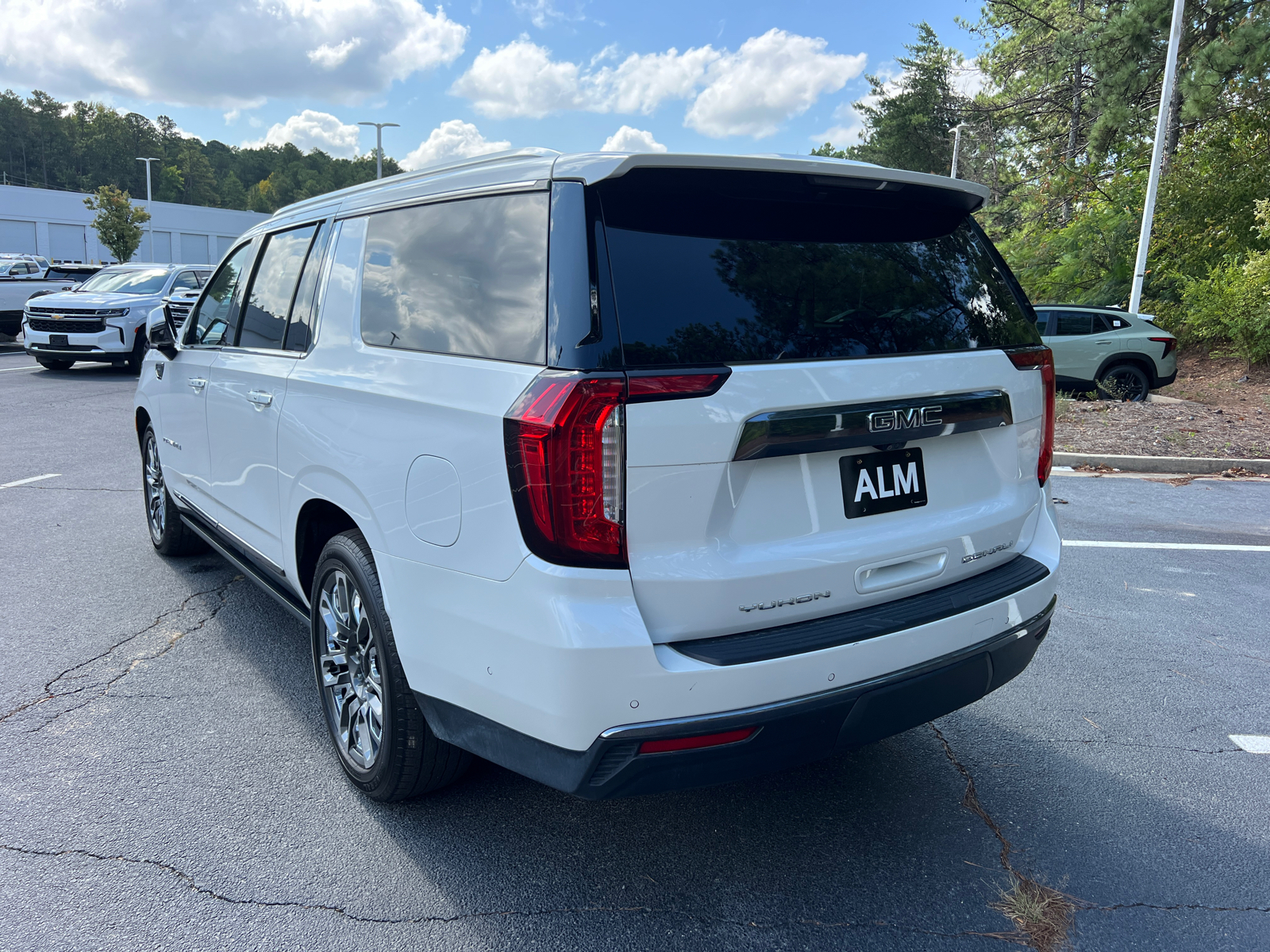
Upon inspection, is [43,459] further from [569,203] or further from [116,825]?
[569,203]

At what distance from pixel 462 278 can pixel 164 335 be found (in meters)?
2.90

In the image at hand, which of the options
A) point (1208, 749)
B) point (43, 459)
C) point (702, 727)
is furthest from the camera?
point (43, 459)

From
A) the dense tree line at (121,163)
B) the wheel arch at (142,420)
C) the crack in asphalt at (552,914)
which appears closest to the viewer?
the crack in asphalt at (552,914)

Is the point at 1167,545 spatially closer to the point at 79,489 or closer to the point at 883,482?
the point at 883,482

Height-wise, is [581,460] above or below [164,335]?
below

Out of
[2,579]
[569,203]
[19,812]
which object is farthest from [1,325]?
[569,203]

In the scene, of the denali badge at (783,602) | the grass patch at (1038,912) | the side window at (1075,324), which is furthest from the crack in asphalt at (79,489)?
the side window at (1075,324)

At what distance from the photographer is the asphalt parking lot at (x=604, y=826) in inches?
94.0

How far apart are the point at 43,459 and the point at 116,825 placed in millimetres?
6821

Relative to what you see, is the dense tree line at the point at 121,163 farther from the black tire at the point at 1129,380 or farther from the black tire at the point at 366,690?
the black tire at the point at 366,690

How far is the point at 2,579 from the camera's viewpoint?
5.02 m

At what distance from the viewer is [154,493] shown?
5527 mm

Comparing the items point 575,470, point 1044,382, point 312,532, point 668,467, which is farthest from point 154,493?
point 1044,382

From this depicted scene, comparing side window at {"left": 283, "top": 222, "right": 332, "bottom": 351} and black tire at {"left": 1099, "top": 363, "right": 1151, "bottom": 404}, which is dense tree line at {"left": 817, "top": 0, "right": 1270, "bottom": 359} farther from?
side window at {"left": 283, "top": 222, "right": 332, "bottom": 351}
